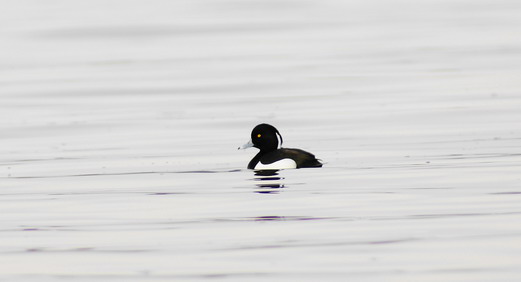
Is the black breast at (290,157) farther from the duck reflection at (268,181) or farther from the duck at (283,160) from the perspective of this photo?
the duck reflection at (268,181)

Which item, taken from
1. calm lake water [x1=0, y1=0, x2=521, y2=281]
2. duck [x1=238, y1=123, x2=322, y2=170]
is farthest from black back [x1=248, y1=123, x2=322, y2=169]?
calm lake water [x1=0, y1=0, x2=521, y2=281]

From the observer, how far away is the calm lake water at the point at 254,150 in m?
8.91

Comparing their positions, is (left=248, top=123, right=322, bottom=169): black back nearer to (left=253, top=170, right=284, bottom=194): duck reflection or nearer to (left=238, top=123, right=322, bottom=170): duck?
(left=238, top=123, right=322, bottom=170): duck

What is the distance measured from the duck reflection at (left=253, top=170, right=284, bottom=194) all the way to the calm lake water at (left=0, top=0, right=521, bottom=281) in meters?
0.05

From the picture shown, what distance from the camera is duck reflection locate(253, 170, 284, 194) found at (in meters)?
12.7

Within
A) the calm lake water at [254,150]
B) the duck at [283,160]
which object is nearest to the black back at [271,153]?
the duck at [283,160]

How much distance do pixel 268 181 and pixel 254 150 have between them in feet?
16.7

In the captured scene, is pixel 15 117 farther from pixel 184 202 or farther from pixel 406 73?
pixel 184 202

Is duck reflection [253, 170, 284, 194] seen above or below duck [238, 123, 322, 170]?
below

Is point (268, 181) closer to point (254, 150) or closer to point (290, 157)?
point (290, 157)

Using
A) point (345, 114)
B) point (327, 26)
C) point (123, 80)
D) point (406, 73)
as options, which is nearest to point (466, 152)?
point (345, 114)

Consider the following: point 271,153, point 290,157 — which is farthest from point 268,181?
point 271,153

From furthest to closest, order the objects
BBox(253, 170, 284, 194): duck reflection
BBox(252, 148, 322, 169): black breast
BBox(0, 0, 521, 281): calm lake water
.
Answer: BBox(252, 148, 322, 169): black breast < BBox(253, 170, 284, 194): duck reflection < BBox(0, 0, 521, 281): calm lake water

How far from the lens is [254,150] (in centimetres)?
1867
